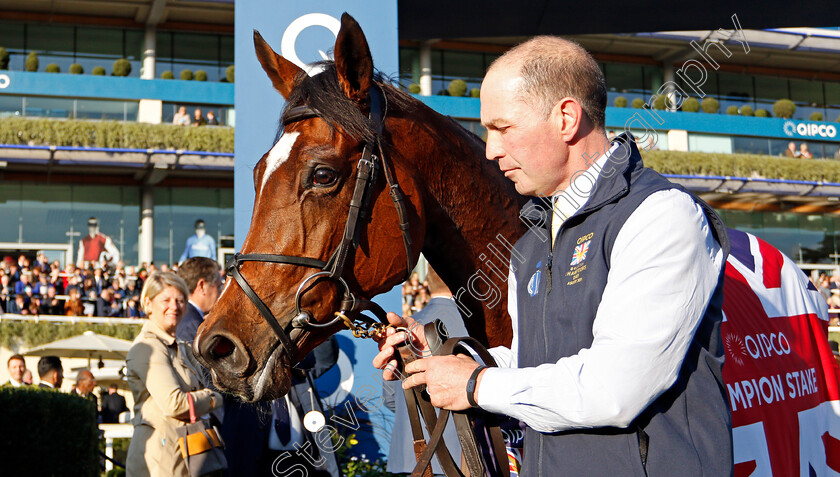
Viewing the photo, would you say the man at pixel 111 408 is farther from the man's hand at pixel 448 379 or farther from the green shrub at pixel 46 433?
the man's hand at pixel 448 379

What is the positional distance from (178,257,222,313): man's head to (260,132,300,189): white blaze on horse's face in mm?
2592

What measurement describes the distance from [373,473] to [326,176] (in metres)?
2.97

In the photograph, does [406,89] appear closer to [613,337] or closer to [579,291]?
[579,291]

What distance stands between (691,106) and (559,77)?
27082 millimetres

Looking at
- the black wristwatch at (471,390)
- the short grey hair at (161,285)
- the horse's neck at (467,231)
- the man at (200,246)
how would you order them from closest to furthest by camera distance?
the black wristwatch at (471,390)
the horse's neck at (467,231)
the short grey hair at (161,285)
the man at (200,246)

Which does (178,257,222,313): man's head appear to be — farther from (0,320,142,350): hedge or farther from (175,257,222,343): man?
(0,320,142,350): hedge

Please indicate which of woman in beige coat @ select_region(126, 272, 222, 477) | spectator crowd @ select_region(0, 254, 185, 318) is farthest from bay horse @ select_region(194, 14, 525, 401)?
spectator crowd @ select_region(0, 254, 185, 318)

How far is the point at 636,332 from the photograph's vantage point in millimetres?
1289

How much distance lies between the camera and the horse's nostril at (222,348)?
1.77 metres

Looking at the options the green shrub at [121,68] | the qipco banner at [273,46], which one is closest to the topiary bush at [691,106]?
the green shrub at [121,68]

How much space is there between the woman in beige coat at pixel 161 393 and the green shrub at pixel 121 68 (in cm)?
2233

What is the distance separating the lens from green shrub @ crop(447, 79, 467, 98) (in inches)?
988

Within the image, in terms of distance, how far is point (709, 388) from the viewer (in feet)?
4.51

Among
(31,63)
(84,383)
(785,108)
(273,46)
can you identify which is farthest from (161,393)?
(785,108)
